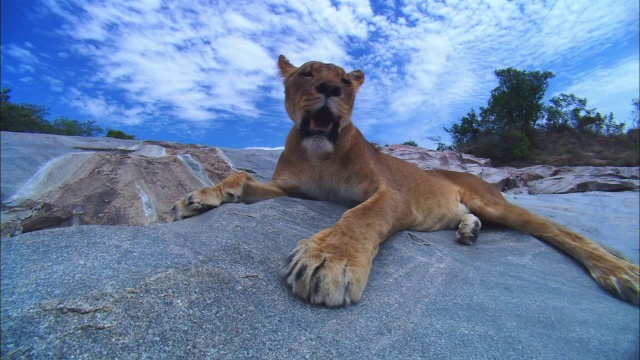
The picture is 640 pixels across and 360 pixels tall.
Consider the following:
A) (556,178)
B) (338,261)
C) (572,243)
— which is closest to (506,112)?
(556,178)

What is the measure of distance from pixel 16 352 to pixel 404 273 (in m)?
1.72

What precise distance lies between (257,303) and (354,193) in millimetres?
2086

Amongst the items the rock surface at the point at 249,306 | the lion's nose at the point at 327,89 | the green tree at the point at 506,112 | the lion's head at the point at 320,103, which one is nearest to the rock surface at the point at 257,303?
the rock surface at the point at 249,306

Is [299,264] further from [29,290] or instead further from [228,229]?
[29,290]

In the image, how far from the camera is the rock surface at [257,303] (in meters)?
1.02

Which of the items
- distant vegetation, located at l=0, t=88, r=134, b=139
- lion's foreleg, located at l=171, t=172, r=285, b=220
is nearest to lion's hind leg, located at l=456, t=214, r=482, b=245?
lion's foreleg, located at l=171, t=172, r=285, b=220

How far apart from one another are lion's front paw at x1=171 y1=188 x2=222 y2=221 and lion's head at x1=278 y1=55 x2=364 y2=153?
1.03 metres

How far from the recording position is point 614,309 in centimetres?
223

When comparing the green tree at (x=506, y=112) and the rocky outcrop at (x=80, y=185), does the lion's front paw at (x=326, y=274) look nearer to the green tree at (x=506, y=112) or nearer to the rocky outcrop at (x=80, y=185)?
the rocky outcrop at (x=80, y=185)

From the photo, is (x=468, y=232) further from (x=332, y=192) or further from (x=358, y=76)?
(x=358, y=76)

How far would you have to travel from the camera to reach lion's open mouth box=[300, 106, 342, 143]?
3094mm

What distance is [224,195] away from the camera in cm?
313

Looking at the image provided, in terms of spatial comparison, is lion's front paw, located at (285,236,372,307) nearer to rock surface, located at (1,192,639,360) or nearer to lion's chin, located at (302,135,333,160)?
rock surface, located at (1,192,639,360)

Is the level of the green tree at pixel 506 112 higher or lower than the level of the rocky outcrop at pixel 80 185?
higher
